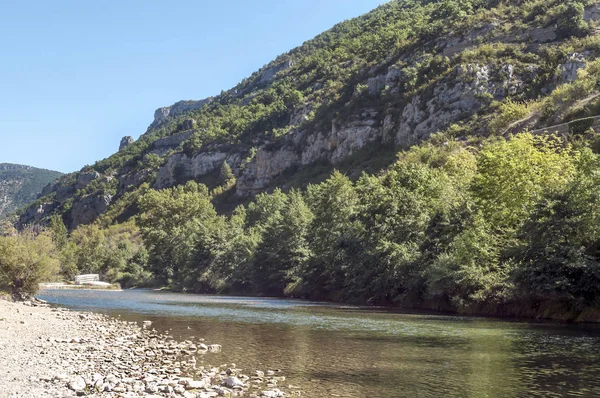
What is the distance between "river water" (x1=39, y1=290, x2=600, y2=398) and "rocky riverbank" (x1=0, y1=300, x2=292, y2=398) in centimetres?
147

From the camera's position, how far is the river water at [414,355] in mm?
17359

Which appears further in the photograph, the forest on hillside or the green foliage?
the green foliage

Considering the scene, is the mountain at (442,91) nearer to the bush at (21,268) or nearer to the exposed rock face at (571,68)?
the exposed rock face at (571,68)

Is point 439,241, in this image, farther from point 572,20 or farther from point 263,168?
point 263,168

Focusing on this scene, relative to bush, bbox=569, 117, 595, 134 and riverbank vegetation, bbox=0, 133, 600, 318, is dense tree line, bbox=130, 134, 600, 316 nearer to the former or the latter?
riverbank vegetation, bbox=0, 133, 600, 318

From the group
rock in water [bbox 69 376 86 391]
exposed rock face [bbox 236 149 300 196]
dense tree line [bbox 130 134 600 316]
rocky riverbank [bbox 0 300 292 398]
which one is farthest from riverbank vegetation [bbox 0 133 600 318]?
exposed rock face [bbox 236 149 300 196]

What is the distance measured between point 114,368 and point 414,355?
1256cm

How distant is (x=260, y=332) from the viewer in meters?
31.7

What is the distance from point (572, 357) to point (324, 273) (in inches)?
2033

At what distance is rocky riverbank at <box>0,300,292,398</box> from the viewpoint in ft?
51.7

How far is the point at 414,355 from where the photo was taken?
76.3 ft

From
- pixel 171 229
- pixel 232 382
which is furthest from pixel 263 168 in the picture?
pixel 232 382

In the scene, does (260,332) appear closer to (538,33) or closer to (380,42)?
(538,33)

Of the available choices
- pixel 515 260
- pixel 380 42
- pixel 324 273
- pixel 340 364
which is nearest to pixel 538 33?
pixel 380 42
